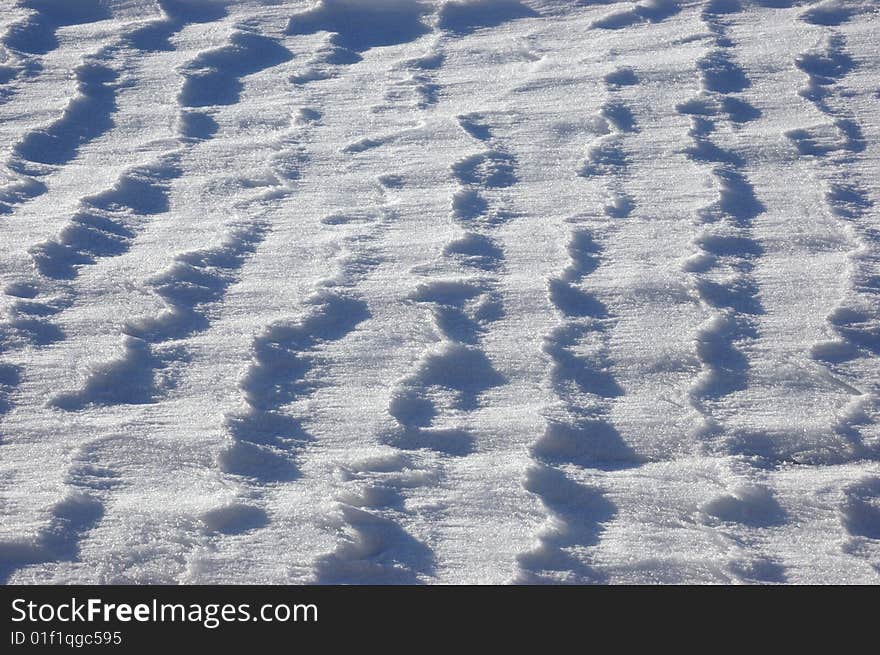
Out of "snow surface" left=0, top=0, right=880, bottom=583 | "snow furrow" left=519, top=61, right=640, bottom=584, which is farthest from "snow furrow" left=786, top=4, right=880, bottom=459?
"snow furrow" left=519, top=61, right=640, bottom=584

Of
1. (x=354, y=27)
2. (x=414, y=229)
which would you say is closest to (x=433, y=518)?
(x=414, y=229)

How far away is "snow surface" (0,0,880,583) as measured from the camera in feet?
5.06

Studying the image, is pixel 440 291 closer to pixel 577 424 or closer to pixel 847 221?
pixel 577 424

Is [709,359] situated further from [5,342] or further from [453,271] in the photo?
[5,342]

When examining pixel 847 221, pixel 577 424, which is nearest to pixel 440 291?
pixel 577 424

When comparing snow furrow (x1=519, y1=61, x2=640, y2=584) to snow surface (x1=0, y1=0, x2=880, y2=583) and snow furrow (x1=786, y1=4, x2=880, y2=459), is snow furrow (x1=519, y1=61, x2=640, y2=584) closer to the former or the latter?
snow surface (x1=0, y1=0, x2=880, y2=583)

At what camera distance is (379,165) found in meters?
2.44

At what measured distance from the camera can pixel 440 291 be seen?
2020 mm

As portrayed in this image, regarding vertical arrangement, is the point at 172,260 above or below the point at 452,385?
above

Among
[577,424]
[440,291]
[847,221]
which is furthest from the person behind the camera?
[847,221]

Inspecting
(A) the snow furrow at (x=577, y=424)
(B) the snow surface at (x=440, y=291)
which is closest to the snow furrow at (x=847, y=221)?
(B) the snow surface at (x=440, y=291)

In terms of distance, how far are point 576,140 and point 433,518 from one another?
1.33 metres

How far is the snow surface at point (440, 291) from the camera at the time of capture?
5.06 feet

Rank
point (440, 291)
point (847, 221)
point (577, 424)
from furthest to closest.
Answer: point (847, 221)
point (440, 291)
point (577, 424)
